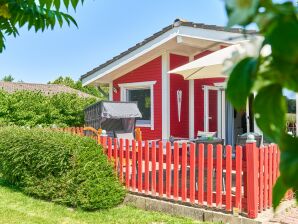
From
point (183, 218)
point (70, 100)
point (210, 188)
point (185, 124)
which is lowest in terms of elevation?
point (183, 218)

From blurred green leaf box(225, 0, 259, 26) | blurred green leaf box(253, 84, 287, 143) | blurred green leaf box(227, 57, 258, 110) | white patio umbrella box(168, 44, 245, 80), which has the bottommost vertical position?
blurred green leaf box(253, 84, 287, 143)

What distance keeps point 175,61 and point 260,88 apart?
12461 mm

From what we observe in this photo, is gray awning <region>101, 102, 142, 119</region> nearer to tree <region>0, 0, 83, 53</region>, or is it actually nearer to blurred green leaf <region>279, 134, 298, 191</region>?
tree <region>0, 0, 83, 53</region>

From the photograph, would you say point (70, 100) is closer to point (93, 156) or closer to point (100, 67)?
point (100, 67)

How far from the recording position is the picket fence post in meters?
5.30

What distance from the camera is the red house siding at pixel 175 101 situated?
12.6 metres

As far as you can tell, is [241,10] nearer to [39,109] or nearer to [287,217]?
[287,217]

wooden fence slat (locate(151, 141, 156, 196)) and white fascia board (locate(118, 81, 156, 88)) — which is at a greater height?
white fascia board (locate(118, 81, 156, 88))

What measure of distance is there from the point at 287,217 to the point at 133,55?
8.34 meters

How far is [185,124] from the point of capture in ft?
42.2

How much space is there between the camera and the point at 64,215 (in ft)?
20.2

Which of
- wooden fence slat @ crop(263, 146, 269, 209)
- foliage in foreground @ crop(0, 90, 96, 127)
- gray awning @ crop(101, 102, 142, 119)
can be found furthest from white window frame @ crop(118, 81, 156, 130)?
wooden fence slat @ crop(263, 146, 269, 209)

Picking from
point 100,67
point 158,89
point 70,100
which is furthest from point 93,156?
point 70,100

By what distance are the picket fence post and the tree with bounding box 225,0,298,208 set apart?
516 cm
